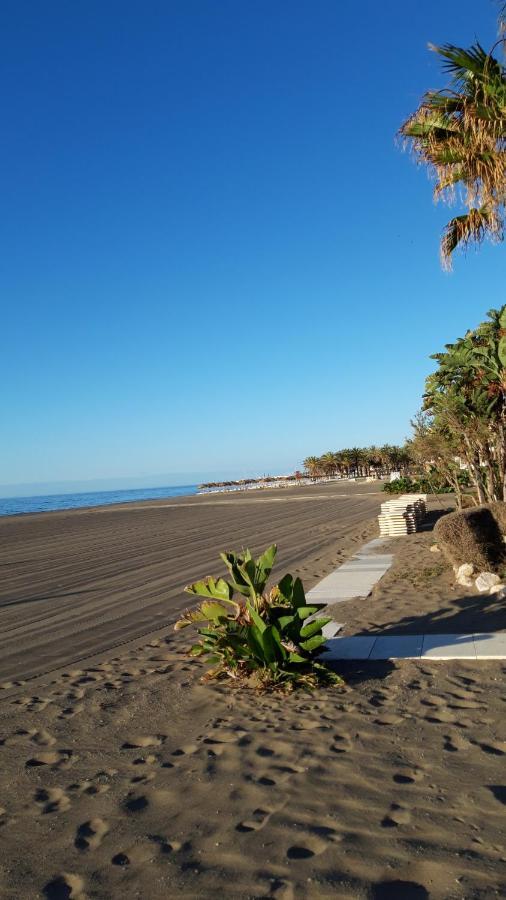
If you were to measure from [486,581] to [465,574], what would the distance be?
1.82 ft

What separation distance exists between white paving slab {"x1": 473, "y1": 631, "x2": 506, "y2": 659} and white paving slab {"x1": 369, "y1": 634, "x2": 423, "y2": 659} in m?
0.60

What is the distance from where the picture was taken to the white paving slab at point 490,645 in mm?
6516

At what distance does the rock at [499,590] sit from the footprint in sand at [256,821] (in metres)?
5.97

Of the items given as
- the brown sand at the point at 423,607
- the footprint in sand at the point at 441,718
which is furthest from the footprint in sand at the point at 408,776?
the brown sand at the point at 423,607

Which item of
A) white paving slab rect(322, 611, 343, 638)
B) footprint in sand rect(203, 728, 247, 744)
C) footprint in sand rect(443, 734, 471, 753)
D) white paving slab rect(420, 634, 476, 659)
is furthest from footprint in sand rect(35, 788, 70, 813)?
white paving slab rect(322, 611, 343, 638)

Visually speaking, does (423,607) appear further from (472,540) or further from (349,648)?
(349,648)

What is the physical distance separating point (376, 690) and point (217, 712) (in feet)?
4.76

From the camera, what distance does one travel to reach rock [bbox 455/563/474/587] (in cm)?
987

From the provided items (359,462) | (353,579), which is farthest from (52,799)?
(359,462)

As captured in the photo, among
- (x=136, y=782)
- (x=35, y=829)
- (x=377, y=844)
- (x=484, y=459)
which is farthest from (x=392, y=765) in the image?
(x=484, y=459)

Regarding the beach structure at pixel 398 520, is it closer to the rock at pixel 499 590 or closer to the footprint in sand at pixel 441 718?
the rock at pixel 499 590

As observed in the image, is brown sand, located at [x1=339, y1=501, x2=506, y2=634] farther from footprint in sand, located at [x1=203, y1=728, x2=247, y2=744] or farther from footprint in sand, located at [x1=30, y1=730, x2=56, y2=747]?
footprint in sand, located at [x1=30, y1=730, x2=56, y2=747]

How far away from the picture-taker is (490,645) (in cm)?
684

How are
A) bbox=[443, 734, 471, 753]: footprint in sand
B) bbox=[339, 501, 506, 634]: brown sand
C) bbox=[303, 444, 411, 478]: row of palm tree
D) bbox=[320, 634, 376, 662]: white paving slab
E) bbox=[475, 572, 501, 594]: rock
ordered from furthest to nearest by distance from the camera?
bbox=[303, 444, 411, 478]: row of palm tree < bbox=[475, 572, 501, 594]: rock < bbox=[339, 501, 506, 634]: brown sand < bbox=[320, 634, 376, 662]: white paving slab < bbox=[443, 734, 471, 753]: footprint in sand
